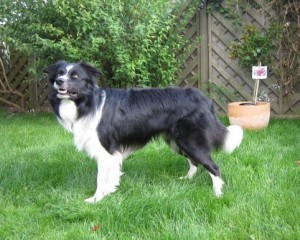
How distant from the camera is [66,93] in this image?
303cm

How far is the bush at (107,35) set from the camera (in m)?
5.62

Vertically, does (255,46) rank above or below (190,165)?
above

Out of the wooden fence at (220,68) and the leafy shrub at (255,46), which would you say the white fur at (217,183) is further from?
the wooden fence at (220,68)

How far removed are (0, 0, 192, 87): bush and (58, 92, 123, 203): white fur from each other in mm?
2536

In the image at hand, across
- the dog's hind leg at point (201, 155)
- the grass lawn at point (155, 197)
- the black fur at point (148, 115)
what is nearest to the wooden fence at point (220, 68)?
the grass lawn at point (155, 197)

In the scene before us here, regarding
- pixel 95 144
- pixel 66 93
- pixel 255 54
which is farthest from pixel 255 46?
pixel 66 93

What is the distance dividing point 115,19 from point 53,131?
190cm

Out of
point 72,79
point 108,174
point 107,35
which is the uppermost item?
point 107,35

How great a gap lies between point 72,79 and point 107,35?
9.56 ft

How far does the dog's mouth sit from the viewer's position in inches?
119

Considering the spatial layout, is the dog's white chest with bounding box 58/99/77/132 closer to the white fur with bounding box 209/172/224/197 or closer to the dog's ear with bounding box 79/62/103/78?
the dog's ear with bounding box 79/62/103/78

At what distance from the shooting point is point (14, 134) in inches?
224

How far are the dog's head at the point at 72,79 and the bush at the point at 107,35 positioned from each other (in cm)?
240

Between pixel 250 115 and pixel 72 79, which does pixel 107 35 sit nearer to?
pixel 250 115
